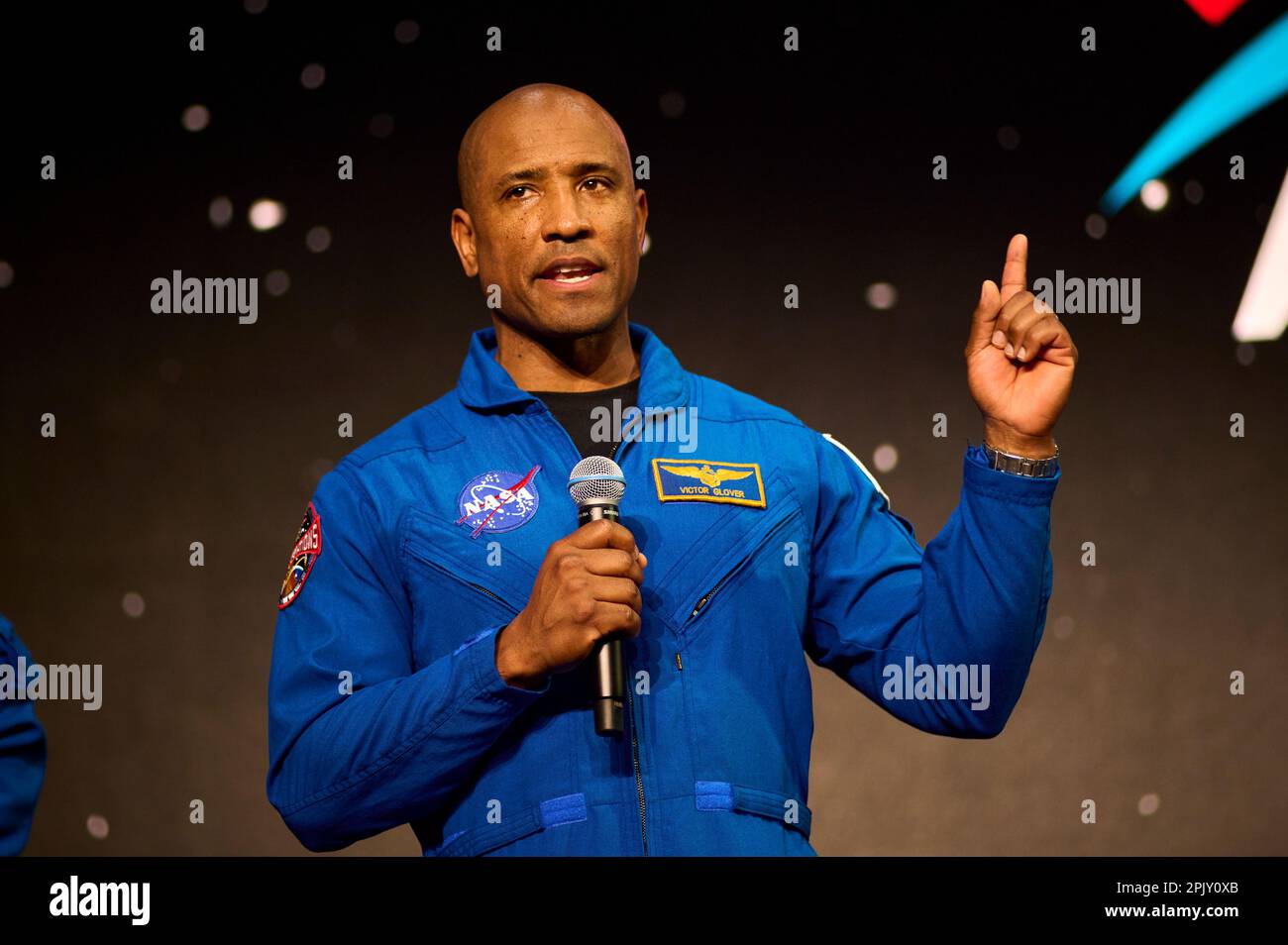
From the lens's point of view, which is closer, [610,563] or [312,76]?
[610,563]

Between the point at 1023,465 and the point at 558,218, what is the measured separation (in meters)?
0.63

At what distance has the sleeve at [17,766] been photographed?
2.07m

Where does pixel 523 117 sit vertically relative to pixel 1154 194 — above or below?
below

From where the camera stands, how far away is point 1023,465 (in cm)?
181

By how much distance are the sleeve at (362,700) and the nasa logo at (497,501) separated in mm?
107

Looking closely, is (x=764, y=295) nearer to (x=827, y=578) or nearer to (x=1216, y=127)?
(x=1216, y=127)

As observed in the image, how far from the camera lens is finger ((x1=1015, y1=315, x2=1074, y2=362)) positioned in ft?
5.91

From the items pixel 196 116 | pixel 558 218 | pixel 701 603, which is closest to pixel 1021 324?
pixel 701 603

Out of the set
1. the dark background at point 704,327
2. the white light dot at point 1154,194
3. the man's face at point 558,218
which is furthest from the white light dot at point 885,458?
the man's face at point 558,218

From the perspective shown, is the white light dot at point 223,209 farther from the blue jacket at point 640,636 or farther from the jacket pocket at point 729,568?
the jacket pocket at point 729,568

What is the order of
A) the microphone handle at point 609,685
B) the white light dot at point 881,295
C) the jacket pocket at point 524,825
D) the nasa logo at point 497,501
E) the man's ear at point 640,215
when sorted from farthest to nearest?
the white light dot at point 881,295, the man's ear at point 640,215, the nasa logo at point 497,501, the jacket pocket at point 524,825, the microphone handle at point 609,685

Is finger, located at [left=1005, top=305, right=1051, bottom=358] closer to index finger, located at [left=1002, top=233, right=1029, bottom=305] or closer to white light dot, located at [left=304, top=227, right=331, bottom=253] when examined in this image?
index finger, located at [left=1002, top=233, right=1029, bottom=305]

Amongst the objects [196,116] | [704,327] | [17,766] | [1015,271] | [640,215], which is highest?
[196,116]

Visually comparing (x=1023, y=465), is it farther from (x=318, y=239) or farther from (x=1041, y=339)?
(x=318, y=239)
